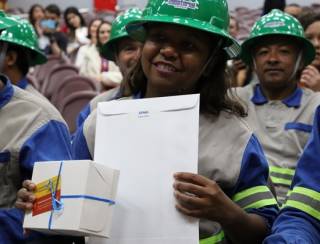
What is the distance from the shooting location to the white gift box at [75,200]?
1.43m

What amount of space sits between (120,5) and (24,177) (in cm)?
901

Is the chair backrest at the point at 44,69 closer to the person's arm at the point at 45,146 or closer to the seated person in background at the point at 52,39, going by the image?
the seated person in background at the point at 52,39

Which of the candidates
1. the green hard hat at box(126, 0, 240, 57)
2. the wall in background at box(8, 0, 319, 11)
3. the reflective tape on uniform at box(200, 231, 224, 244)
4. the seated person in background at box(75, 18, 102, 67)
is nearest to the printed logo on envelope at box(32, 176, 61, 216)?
the reflective tape on uniform at box(200, 231, 224, 244)

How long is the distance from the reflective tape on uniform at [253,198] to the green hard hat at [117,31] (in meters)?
1.74

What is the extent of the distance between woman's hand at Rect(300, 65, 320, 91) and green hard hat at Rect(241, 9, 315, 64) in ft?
0.95

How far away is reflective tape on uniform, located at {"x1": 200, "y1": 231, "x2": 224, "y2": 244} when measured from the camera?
166 centimetres

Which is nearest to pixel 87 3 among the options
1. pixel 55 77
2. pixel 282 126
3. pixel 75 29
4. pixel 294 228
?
pixel 75 29

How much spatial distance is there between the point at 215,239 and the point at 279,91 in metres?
1.59

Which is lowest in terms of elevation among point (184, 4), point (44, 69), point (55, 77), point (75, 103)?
point (44, 69)

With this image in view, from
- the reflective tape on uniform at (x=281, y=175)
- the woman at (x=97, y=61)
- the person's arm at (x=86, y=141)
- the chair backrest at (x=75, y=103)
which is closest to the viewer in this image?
the person's arm at (x=86, y=141)

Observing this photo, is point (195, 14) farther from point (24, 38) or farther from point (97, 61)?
point (97, 61)

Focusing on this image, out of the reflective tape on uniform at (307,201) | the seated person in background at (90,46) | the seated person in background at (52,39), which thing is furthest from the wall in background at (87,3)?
the reflective tape on uniform at (307,201)

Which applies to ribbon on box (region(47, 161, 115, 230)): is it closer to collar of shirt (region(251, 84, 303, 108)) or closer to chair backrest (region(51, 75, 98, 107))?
collar of shirt (region(251, 84, 303, 108))

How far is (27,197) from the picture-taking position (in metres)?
1.56
